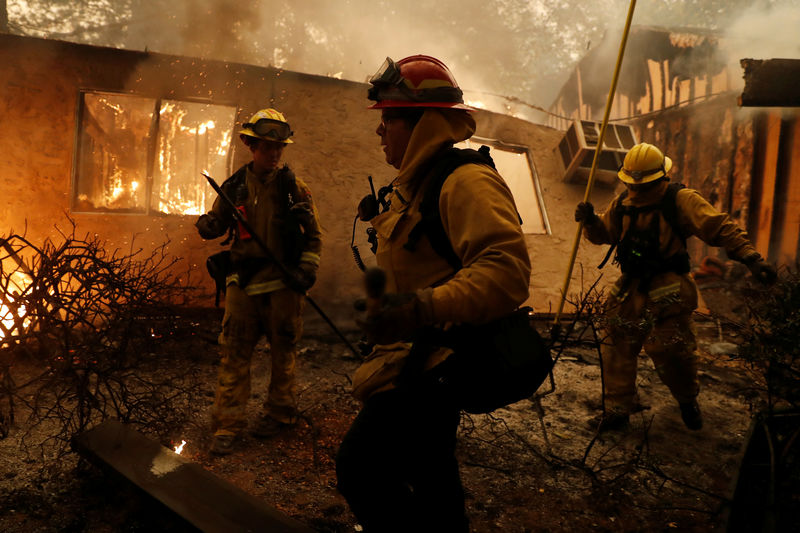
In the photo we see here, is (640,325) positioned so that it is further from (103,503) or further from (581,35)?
(581,35)

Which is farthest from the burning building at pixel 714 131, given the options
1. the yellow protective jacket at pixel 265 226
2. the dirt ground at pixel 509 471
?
the yellow protective jacket at pixel 265 226

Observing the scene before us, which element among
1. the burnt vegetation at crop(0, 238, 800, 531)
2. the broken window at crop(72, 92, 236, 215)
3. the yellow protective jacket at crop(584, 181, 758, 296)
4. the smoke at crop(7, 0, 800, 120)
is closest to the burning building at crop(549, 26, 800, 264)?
the smoke at crop(7, 0, 800, 120)

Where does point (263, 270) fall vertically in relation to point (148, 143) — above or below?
below

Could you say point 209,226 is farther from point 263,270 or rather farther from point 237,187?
point 263,270

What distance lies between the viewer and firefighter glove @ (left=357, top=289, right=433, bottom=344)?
1354 millimetres

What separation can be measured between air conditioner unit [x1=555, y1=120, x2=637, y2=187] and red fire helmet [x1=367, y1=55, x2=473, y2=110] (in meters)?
6.49

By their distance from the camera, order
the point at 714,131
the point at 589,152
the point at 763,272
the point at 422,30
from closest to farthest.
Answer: the point at 763,272
the point at 589,152
the point at 714,131
the point at 422,30

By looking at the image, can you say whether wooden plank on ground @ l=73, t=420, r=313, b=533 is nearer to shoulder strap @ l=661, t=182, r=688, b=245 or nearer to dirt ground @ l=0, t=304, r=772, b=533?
dirt ground @ l=0, t=304, r=772, b=533

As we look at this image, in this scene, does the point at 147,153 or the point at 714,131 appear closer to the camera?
the point at 147,153

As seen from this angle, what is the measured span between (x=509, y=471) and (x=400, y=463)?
2.11m

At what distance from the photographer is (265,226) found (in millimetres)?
3898

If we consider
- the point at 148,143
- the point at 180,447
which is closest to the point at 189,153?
the point at 148,143

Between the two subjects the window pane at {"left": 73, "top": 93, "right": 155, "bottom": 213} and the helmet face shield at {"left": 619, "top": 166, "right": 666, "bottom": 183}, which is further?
the window pane at {"left": 73, "top": 93, "right": 155, "bottom": 213}

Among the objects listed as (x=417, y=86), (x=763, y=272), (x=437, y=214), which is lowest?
(x=763, y=272)
